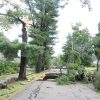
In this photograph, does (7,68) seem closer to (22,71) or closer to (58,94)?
(22,71)

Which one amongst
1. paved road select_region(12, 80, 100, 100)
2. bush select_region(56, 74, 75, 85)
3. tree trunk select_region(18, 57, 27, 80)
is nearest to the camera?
paved road select_region(12, 80, 100, 100)

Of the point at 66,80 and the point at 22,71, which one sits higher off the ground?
the point at 22,71

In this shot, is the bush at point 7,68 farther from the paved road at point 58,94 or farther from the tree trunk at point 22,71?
the paved road at point 58,94

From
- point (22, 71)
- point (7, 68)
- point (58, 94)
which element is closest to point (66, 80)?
point (22, 71)

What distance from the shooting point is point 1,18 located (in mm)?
16484

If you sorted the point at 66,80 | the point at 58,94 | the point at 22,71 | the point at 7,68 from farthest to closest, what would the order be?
the point at 7,68 → the point at 22,71 → the point at 66,80 → the point at 58,94

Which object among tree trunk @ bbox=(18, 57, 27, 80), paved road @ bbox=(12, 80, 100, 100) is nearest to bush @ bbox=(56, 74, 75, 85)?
tree trunk @ bbox=(18, 57, 27, 80)

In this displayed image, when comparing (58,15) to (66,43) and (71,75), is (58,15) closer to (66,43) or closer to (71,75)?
(71,75)

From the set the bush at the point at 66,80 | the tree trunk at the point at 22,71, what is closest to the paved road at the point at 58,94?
the bush at the point at 66,80

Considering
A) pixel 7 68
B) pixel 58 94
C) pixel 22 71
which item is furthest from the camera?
pixel 7 68

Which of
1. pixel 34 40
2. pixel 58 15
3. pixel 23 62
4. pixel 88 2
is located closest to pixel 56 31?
pixel 58 15

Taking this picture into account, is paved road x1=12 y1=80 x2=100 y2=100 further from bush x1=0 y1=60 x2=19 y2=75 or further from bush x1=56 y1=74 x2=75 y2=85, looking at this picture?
bush x1=0 y1=60 x2=19 y2=75

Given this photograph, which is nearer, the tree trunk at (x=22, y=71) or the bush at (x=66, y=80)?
the bush at (x=66, y=80)

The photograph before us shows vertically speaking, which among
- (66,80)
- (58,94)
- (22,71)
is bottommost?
(58,94)
